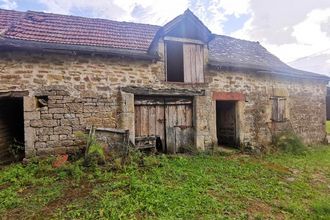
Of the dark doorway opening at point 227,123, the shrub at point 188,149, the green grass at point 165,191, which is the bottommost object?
the green grass at point 165,191

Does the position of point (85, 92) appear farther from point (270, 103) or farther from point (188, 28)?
point (270, 103)

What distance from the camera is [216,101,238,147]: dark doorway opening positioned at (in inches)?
420

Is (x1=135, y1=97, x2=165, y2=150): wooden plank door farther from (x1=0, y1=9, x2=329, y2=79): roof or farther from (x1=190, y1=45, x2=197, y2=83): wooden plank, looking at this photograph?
(x1=0, y1=9, x2=329, y2=79): roof

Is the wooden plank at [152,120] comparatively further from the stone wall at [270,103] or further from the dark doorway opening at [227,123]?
the dark doorway opening at [227,123]

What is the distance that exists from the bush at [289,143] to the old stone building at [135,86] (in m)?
0.38

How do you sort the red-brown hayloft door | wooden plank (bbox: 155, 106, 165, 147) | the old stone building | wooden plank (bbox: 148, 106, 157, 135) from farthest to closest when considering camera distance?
wooden plank (bbox: 155, 106, 165, 147), wooden plank (bbox: 148, 106, 157, 135), the red-brown hayloft door, the old stone building

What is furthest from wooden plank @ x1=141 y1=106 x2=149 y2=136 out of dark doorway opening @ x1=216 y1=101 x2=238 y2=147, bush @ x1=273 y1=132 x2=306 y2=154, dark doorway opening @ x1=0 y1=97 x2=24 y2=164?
bush @ x1=273 y1=132 x2=306 y2=154

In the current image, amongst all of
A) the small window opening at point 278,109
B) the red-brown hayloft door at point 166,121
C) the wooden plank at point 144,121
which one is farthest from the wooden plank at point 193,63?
the small window opening at point 278,109

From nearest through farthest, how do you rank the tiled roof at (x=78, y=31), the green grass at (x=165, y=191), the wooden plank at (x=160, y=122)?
1. the green grass at (x=165, y=191)
2. the tiled roof at (x=78, y=31)
3. the wooden plank at (x=160, y=122)

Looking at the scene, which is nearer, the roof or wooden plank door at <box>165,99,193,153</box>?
the roof

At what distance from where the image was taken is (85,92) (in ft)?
25.7

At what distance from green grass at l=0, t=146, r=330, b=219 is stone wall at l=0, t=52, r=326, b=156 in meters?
1.03

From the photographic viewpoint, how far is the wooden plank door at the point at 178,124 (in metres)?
9.18

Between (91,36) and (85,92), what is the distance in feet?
7.43
